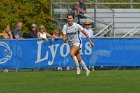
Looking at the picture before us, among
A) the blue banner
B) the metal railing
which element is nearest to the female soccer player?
the blue banner

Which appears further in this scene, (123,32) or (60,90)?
(123,32)

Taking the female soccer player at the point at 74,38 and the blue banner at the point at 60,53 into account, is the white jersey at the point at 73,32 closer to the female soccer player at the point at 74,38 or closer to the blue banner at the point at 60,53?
the female soccer player at the point at 74,38

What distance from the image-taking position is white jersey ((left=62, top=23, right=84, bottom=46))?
2019 centimetres

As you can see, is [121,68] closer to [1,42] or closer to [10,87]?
[1,42]

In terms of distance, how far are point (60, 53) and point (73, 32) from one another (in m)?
4.05

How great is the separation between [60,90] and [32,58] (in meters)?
9.95

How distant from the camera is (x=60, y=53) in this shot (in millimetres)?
24281

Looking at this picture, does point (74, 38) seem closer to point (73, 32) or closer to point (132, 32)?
point (73, 32)

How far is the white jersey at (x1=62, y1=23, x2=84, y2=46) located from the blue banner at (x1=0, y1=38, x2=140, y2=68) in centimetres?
363

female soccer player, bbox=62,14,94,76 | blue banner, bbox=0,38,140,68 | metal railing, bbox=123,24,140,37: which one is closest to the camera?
female soccer player, bbox=62,14,94,76

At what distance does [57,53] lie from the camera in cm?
2427

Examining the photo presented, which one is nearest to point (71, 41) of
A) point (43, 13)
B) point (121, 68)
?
point (121, 68)

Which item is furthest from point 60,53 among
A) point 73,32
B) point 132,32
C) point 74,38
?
point 132,32

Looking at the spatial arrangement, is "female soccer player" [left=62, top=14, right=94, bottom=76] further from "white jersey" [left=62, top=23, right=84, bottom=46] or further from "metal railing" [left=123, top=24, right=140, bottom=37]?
"metal railing" [left=123, top=24, right=140, bottom=37]
